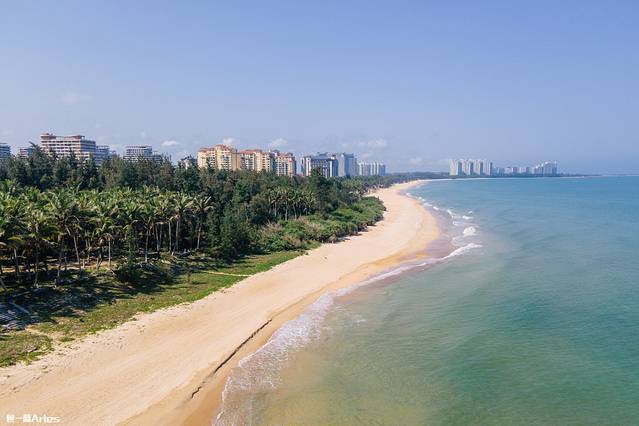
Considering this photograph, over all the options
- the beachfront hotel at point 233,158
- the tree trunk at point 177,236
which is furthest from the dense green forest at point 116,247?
the beachfront hotel at point 233,158

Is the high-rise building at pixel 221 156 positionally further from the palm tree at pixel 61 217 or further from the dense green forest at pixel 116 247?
the palm tree at pixel 61 217

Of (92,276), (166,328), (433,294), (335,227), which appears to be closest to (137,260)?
(92,276)

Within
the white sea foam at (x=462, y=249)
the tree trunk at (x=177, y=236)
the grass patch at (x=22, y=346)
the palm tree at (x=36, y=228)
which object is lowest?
the white sea foam at (x=462, y=249)

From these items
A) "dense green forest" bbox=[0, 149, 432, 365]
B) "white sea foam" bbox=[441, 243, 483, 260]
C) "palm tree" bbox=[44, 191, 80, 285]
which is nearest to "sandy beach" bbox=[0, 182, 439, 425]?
"dense green forest" bbox=[0, 149, 432, 365]

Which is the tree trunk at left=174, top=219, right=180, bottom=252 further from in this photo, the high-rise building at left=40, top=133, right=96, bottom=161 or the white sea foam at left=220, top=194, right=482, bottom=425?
the high-rise building at left=40, top=133, right=96, bottom=161

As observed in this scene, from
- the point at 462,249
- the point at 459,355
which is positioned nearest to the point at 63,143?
the point at 462,249

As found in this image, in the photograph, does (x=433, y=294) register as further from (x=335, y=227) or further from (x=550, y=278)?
(x=335, y=227)
